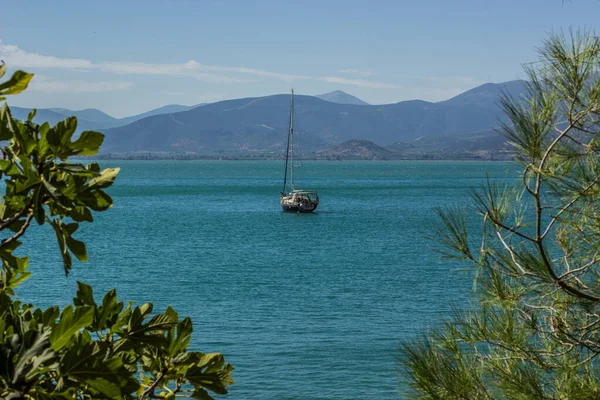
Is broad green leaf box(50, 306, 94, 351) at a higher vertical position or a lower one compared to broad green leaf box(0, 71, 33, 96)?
lower

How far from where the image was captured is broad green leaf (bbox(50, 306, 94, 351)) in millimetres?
1593

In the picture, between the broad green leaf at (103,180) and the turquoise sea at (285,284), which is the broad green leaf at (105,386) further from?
the turquoise sea at (285,284)

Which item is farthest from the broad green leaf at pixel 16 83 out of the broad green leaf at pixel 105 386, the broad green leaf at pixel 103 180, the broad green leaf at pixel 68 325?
the broad green leaf at pixel 105 386

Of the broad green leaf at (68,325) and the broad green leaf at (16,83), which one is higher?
the broad green leaf at (16,83)

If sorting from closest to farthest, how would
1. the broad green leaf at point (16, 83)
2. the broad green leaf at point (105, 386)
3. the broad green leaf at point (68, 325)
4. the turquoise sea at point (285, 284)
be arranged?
the broad green leaf at point (68, 325), the broad green leaf at point (105, 386), the broad green leaf at point (16, 83), the turquoise sea at point (285, 284)

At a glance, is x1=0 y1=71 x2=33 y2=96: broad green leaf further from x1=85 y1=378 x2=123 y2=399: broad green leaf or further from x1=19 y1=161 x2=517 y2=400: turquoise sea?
x1=19 y1=161 x2=517 y2=400: turquoise sea

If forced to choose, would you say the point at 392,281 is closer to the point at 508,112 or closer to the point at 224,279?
the point at 224,279

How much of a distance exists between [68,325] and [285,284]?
26.3 m

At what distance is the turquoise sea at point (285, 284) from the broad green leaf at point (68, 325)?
334cm

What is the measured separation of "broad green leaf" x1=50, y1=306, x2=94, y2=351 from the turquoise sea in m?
3.34

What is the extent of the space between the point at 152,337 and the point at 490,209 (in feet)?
7.35

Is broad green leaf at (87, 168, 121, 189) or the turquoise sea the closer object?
broad green leaf at (87, 168, 121, 189)

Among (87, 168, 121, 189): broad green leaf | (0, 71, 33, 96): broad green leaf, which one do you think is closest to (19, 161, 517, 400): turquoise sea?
(87, 168, 121, 189): broad green leaf

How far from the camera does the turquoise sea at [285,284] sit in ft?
55.1
